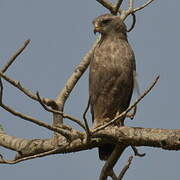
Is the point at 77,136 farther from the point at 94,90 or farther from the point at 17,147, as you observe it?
the point at 94,90

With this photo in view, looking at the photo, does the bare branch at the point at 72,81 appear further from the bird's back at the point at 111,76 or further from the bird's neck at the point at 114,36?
the bird's neck at the point at 114,36

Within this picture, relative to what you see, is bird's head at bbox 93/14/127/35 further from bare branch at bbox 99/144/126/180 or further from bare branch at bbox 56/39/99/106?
bare branch at bbox 99/144/126/180

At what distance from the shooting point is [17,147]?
15.7 feet

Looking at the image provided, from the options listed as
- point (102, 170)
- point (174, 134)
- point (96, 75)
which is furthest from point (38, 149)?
point (96, 75)

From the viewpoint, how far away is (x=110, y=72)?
653 cm

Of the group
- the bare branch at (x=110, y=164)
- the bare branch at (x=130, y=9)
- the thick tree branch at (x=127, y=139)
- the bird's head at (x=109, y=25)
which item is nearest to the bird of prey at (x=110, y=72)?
the bird's head at (x=109, y=25)

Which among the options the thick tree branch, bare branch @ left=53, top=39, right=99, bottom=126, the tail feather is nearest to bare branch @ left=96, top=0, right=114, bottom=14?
bare branch @ left=53, top=39, right=99, bottom=126

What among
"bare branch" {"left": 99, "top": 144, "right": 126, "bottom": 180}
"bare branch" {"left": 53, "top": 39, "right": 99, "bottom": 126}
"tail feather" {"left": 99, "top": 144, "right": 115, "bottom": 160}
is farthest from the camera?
"tail feather" {"left": 99, "top": 144, "right": 115, "bottom": 160}

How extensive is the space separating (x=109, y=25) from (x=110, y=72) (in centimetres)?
86

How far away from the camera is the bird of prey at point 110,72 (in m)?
6.54

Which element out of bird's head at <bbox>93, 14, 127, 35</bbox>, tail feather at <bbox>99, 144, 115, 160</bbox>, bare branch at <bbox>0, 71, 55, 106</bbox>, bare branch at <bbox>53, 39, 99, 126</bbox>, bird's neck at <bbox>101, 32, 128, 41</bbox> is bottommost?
tail feather at <bbox>99, 144, 115, 160</bbox>

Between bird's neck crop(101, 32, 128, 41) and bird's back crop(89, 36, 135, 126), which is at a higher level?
bird's neck crop(101, 32, 128, 41)

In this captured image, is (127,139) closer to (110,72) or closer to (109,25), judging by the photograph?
(110,72)

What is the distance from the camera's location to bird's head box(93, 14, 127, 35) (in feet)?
23.2
